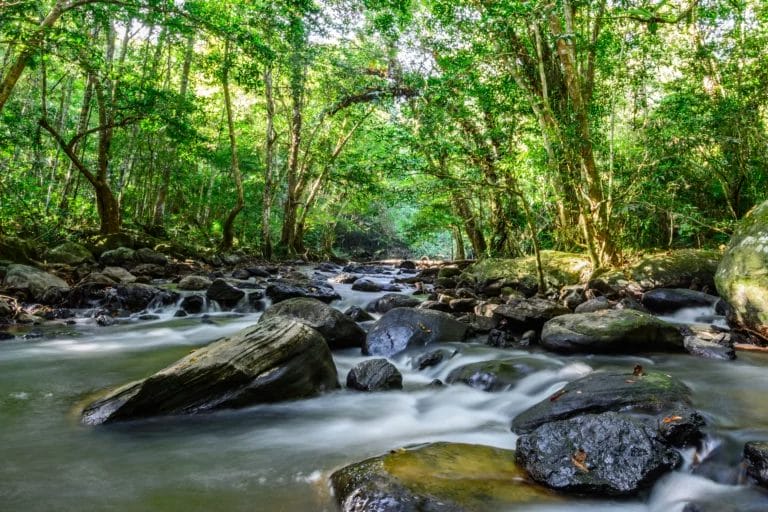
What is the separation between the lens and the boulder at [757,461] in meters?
2.42

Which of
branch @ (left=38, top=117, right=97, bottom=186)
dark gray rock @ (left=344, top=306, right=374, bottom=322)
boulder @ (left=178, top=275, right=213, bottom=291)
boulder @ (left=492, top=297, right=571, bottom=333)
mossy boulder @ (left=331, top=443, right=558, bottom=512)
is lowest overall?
mossy boulder @ (left=331, top=443, right=558, bottom=512)

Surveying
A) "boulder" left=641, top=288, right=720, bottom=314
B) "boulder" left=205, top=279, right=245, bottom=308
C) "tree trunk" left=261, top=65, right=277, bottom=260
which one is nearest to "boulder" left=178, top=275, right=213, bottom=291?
"boulder" left=205, top=279, right=245, bottom=308

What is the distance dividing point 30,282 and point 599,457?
30.0 feet

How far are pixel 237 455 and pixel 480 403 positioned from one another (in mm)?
2159

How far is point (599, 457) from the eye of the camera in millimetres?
2508

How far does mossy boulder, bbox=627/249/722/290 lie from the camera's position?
8.39 meters

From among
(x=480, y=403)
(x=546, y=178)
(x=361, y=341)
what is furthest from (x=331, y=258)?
(x=480, y=403)

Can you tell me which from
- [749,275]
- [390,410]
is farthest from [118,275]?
[749,275]

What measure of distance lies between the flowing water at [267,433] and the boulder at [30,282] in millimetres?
2543

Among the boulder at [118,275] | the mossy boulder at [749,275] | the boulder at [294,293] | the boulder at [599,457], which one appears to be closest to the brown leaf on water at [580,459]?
the boulder at [599,457]

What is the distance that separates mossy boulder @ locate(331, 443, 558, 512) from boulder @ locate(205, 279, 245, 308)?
23.0 feet

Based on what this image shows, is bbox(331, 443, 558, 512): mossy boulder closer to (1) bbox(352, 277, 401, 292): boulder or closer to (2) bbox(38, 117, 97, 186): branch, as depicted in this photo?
(1) bbox(352, 277, 401, 292): boulder

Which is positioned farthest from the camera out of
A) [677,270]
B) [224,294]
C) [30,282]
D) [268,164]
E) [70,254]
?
[268,164]

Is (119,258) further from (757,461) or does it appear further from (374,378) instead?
(757,461)
